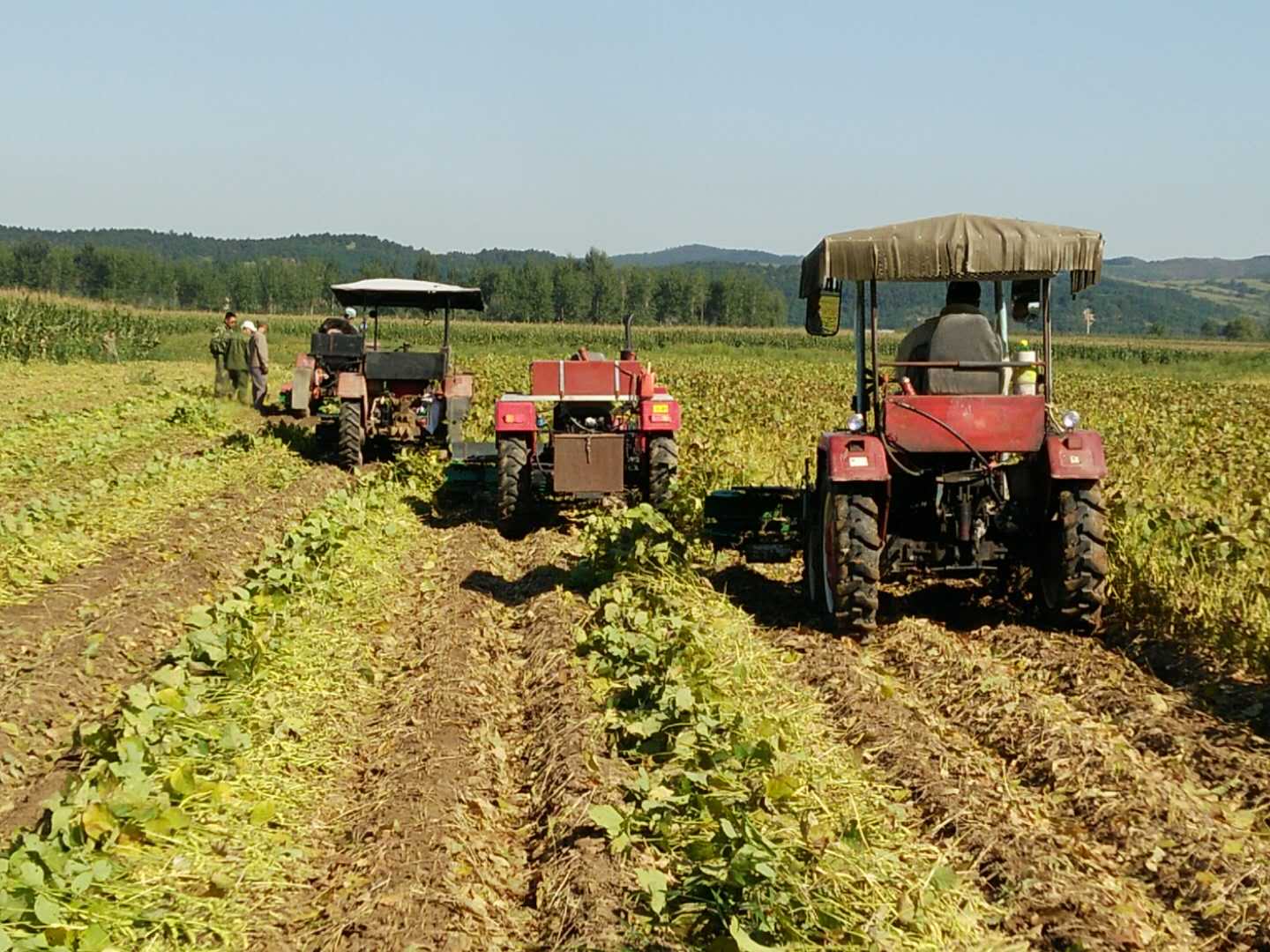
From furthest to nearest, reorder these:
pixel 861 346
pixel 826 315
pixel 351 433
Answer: pixel 351 433 → pixel 861 346 → pixel 826 315

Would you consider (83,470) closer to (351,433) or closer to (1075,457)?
(351,433)

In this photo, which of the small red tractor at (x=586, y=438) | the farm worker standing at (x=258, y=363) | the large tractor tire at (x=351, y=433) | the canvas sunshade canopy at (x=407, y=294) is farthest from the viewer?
the farm worker standing at (x=258, y=363)

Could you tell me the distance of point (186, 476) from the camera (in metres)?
13.5

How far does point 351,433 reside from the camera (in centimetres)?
1537

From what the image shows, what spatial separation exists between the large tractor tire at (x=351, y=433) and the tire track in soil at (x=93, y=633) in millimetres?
3658

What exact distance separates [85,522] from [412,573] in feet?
9.47

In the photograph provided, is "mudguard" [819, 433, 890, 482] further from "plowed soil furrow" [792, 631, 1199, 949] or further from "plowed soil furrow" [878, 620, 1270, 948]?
"plowed soil furrow" [792, 631, 1199, 949]

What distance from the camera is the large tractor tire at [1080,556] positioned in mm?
7430

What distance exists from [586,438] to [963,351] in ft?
14.4

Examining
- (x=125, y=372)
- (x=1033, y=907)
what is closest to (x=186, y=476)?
(x=1033, y=907)

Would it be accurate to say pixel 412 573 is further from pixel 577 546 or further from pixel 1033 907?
pixel 1033 907

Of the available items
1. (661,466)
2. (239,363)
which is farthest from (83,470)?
(239,363)

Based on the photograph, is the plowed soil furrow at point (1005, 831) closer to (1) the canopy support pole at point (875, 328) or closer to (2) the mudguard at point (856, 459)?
(2) the mudguard at point (856, 459)

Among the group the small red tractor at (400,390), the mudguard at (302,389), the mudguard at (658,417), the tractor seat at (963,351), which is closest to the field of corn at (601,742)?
the mudguard at (658,417)
